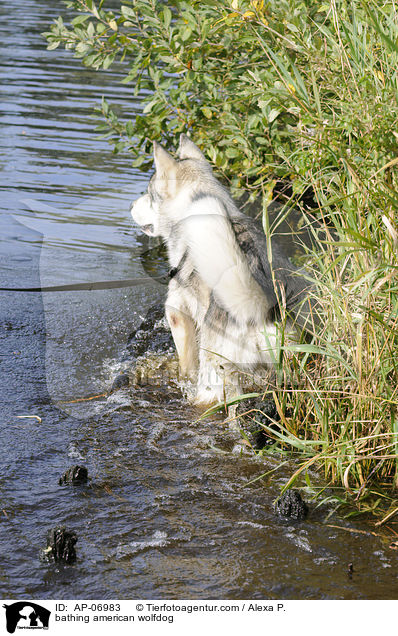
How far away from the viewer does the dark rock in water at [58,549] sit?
2.41 metres

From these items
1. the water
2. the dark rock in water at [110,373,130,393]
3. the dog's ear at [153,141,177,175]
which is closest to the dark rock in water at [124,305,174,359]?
the water

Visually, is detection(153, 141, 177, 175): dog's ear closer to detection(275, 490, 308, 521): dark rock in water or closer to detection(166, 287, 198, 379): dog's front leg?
detection(166, 287, 198, 379): dog's front leg

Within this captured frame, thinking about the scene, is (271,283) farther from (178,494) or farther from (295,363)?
(178,494)

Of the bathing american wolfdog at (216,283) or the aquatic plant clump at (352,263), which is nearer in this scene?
the aquatic plant clump at (352,263)

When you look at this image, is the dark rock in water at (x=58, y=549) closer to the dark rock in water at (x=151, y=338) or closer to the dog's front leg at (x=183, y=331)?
the dog's front leg at (x=183, y=331)

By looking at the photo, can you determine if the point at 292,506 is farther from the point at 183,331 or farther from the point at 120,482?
the point at 183,331

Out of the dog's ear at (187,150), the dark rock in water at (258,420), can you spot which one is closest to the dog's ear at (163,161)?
the dog's ear at (187,150)

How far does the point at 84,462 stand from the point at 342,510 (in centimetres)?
119

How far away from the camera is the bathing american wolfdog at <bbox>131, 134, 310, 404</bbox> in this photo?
3.33m

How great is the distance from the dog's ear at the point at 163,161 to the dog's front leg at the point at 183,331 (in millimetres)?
796
